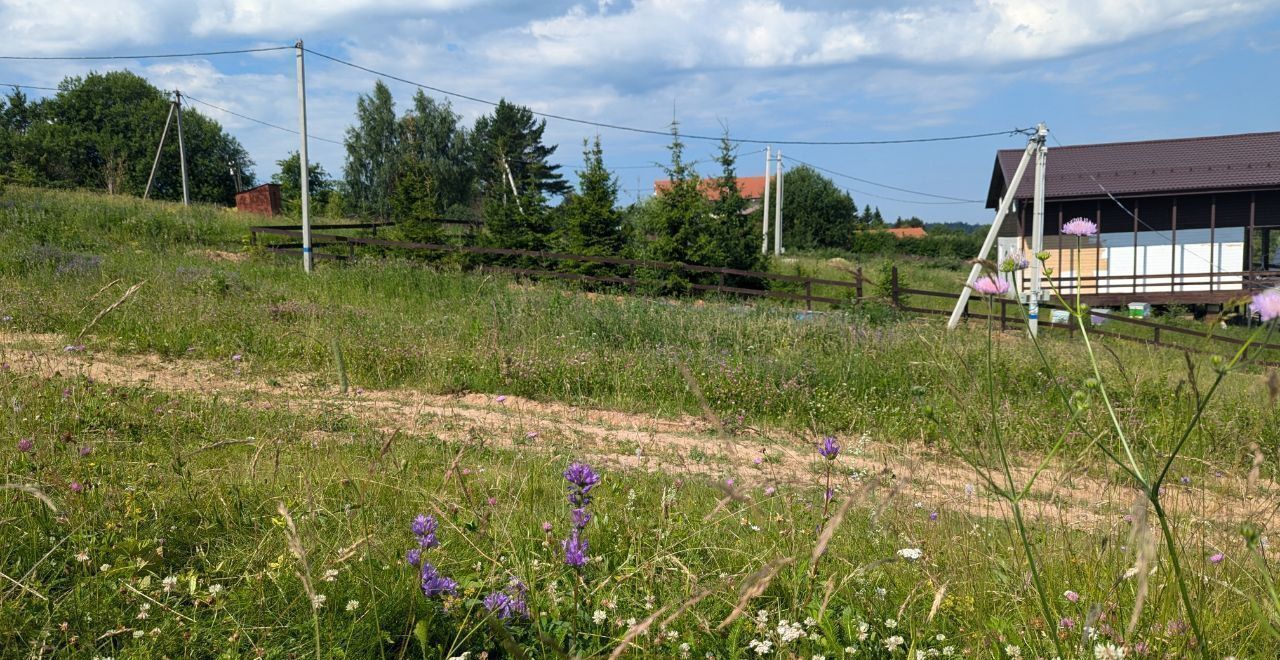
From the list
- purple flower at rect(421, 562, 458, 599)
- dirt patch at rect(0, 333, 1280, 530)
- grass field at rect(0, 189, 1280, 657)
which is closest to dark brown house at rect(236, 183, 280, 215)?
grass field at rect(0, 189, 1280, 657)

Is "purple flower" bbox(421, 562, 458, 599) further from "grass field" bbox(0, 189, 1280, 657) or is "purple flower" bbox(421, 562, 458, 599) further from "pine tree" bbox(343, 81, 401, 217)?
"pine tree" bbox(343, 81, 401, 217)

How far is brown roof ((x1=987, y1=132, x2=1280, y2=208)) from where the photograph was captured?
1080 inches

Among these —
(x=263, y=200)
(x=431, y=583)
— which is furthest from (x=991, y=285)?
(x=263, y=200)

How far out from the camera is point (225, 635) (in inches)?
88.3

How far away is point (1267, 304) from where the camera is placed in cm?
150

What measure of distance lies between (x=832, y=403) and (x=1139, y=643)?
19.8ft

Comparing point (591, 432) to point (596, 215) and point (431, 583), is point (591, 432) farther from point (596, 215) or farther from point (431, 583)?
point (596, 215)

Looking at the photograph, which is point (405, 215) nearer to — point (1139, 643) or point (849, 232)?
point (1139, 643)

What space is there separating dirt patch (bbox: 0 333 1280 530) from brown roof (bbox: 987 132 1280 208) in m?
24.6

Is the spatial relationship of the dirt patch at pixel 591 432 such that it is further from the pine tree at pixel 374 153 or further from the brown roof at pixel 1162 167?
the pine tree at pixel 374 153

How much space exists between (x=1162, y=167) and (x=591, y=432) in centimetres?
2919

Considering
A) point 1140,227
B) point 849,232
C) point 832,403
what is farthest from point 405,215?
point 849,232

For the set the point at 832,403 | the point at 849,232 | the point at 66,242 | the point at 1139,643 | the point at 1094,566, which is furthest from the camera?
the point at 849,232

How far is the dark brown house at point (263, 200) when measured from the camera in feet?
129
